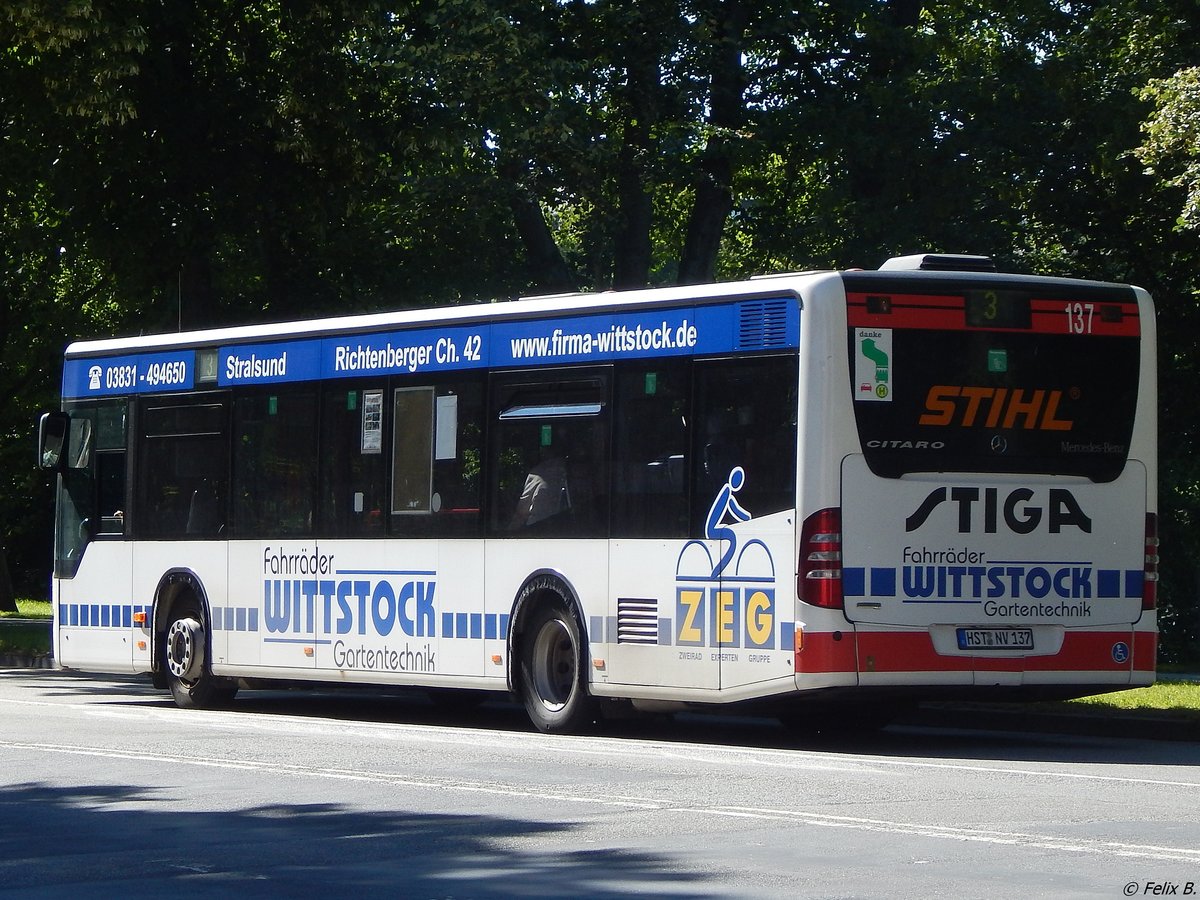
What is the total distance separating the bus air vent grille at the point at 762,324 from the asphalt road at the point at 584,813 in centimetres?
257

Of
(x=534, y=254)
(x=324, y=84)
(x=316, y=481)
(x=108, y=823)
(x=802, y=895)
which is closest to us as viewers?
(x=802, y=895)

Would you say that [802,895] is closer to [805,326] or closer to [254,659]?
Answer: [805,326]

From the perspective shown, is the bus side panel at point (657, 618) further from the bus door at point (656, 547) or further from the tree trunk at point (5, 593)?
the tree trunk at point (5, 593)

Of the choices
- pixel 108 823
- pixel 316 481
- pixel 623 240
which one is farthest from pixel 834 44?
pixel 108 823

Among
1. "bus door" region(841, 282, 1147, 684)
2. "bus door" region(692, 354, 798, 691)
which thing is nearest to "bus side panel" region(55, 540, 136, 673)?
"bus door" region(692, 354, 798, 691)

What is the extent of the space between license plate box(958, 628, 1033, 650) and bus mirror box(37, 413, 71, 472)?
9.53m

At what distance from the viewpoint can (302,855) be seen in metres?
8.87

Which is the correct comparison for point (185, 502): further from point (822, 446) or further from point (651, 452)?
point (822, 446)

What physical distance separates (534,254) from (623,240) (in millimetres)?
1210

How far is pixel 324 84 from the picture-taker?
25.0m

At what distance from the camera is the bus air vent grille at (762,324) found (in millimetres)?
13867

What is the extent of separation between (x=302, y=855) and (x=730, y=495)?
5.78m

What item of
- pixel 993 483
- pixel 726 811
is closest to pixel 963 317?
pixel 993 483

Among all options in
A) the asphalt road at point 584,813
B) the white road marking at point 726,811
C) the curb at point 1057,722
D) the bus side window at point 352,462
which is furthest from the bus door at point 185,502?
the curb at point 1057,722
